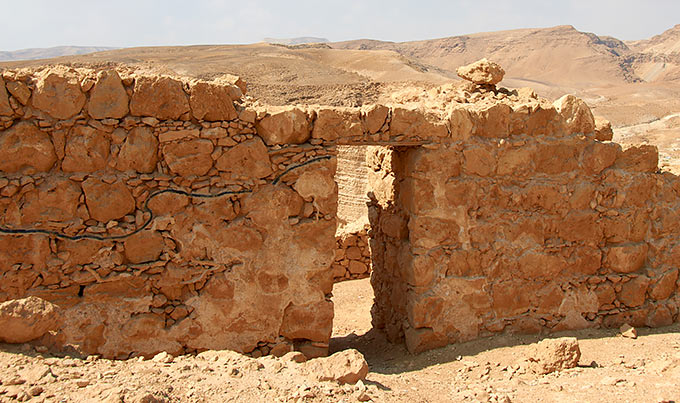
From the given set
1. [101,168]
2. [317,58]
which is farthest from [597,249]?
[317,58]

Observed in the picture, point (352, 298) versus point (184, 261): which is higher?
point (184, 261)

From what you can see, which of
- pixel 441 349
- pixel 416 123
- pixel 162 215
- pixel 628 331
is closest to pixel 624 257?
pixel 628 331

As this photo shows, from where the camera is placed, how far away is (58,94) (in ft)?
13.8

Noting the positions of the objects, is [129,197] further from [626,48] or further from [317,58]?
[626,48]

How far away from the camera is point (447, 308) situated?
532 centimetres

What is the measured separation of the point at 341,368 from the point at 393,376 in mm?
878

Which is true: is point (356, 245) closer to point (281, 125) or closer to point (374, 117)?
point (374, 117)

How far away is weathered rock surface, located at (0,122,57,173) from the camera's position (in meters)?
4.14

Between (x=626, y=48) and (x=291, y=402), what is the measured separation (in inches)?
3501

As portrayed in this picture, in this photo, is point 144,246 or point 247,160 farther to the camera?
point 247,160

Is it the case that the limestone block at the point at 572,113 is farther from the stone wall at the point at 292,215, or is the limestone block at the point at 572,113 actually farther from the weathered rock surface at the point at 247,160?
the weathered rock surface at the point at 247,160

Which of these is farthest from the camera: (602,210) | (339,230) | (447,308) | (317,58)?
(317,58)

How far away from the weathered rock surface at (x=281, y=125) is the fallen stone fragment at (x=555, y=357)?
273cm

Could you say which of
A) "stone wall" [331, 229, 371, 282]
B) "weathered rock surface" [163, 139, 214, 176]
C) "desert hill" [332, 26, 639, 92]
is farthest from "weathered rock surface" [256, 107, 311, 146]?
"desert hill" [332, 26, 639, 92]
